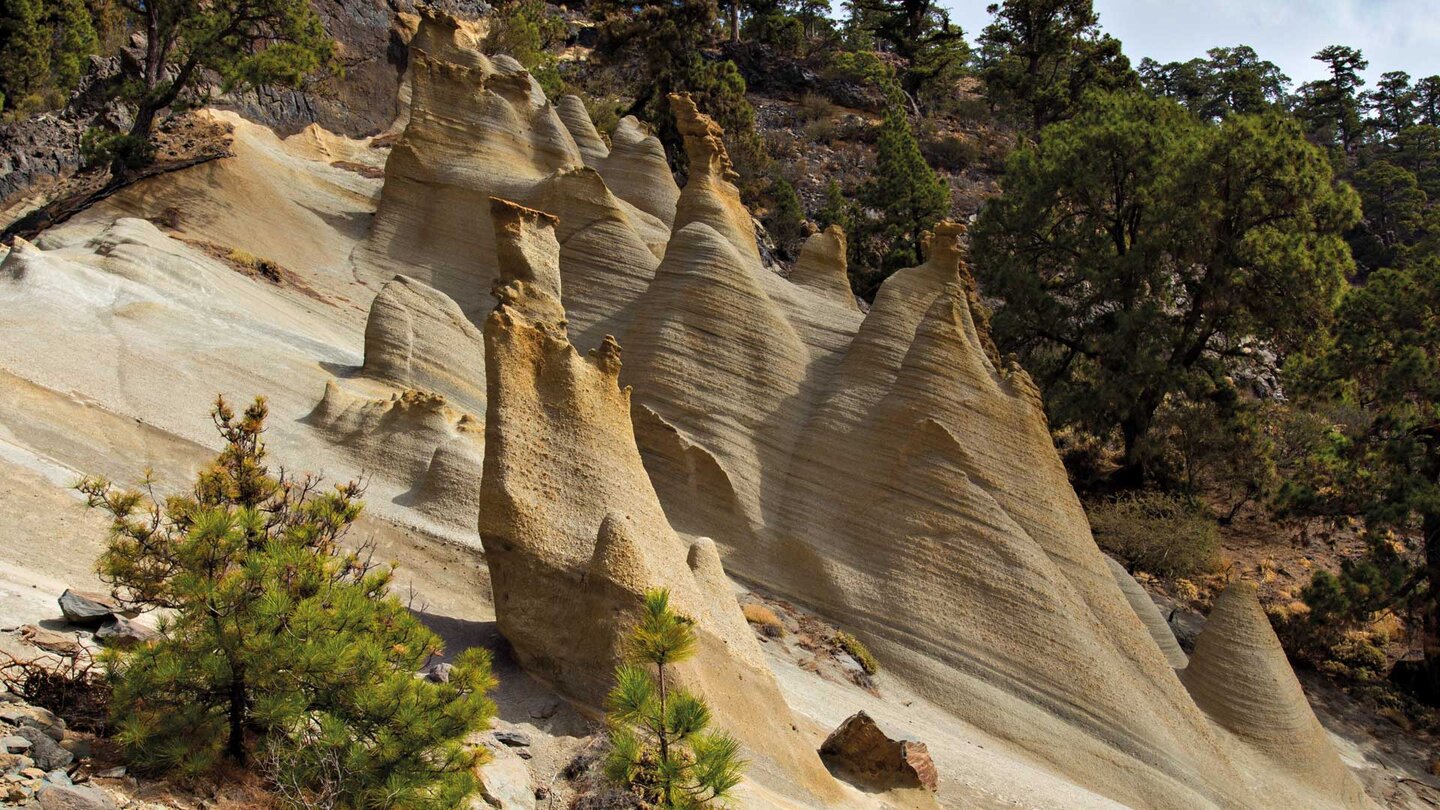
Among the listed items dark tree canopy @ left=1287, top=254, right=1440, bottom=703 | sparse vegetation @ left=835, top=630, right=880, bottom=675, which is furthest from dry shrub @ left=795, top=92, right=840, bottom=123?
sparse vegetation @ left=835, top=630, right=880, bottom=675

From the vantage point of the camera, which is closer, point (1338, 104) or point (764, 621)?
point (764, 621)

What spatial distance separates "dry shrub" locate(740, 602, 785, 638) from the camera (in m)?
12.6

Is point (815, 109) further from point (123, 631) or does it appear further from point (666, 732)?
point (666, 732)

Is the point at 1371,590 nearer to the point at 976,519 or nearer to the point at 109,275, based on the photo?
the point at 976,519

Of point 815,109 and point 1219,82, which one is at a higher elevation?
point 1219,82

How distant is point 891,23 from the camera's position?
174 feet

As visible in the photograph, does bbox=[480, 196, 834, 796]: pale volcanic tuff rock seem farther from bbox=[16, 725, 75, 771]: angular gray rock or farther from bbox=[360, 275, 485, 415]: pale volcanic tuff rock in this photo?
bbox=[360, 275, 485, 415]: pale volcanic tuff rock

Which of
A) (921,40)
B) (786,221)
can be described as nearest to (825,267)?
(786,221)

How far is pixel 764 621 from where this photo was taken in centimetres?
1269

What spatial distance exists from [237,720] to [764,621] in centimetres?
731

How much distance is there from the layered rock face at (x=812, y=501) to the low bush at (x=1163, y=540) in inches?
241

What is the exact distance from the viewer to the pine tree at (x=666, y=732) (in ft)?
18.4

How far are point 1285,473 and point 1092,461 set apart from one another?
154 inches

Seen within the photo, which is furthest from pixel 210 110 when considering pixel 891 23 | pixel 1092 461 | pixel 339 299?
pixel 891 23
